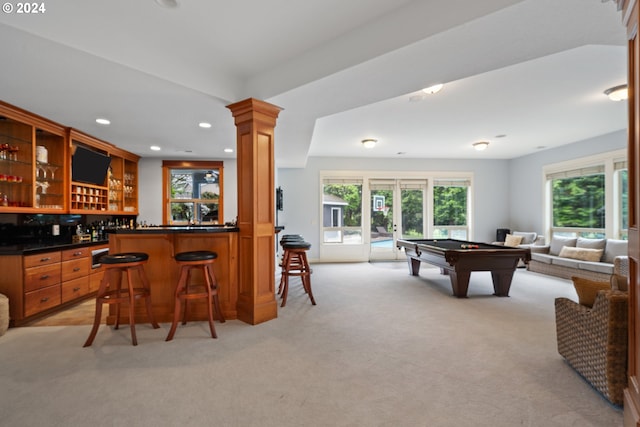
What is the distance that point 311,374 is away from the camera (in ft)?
7.16

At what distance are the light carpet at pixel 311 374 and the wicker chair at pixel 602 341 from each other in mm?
101

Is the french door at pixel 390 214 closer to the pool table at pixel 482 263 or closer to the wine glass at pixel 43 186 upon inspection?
the pool table at pixel 482 263

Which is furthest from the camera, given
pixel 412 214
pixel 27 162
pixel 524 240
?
pixel 412 214

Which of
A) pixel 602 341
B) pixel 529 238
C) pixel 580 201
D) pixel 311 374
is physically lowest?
pixel 311 374

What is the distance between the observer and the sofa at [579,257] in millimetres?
4859

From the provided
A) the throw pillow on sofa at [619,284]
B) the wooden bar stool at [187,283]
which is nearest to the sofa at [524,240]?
the throw pillow on sofa at [619,284]

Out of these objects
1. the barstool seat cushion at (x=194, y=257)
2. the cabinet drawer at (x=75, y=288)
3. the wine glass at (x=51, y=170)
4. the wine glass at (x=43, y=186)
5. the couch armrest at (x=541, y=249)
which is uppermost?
the wine glass at (x=51, y=170)

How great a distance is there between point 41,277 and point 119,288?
1.25 m

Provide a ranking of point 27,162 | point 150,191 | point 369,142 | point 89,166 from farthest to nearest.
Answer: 1. point 150,191
2. point 369,142
3. point 89,166
4. point 27,162

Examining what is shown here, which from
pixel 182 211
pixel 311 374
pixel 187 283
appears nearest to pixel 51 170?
pixel 182 211

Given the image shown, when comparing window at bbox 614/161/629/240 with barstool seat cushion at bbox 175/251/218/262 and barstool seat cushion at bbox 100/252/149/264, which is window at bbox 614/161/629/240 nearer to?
barstool seat cushion at bbox 175/251/218/262

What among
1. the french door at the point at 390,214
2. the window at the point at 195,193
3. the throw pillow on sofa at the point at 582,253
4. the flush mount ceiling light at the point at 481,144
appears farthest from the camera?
the french door at the point at 390,214

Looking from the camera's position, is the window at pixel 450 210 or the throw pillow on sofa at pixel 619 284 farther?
the window at pixel 450 210

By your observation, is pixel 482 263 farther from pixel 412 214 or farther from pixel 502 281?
pixel 412 214
